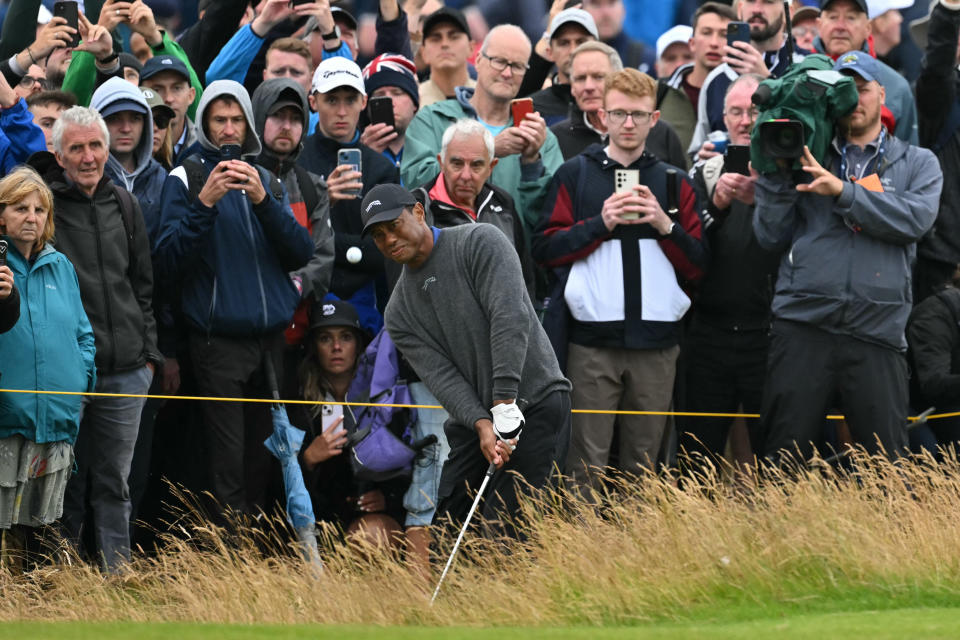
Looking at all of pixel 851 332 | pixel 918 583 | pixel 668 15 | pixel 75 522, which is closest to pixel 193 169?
pixel 75 522

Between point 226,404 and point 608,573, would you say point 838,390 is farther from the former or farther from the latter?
point 226,404

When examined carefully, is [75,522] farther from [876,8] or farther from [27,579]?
[876,8]

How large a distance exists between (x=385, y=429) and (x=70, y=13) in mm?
3680

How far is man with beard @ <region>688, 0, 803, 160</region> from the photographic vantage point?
1249cm

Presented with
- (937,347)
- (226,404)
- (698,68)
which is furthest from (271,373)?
(937,347)

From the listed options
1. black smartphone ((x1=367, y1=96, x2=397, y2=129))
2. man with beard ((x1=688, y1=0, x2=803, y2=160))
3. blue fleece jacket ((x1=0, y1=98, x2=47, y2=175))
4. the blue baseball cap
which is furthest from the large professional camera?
blue fleece jacket ((x1=0, y1=98, x2=47, y2=175))

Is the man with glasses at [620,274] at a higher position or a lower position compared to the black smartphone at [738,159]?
lower

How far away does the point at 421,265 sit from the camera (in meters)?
9.55

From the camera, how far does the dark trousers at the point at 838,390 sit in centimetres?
1057

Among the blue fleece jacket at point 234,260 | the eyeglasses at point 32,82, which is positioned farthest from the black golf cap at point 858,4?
the eyeglasses at point 32,82

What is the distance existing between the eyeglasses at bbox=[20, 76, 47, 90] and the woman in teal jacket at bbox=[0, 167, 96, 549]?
9.12ft

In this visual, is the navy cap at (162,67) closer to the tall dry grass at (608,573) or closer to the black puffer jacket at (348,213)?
the black puffer jacket at (348,213)

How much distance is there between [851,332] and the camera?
1056 centimetres

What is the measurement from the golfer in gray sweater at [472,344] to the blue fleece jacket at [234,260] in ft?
3.61
